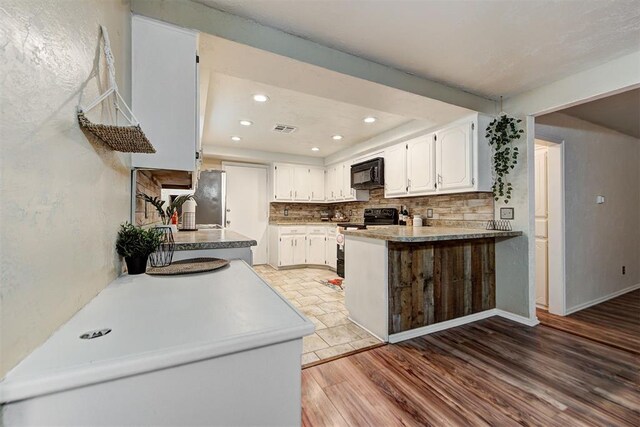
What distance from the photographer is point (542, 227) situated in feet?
10.6

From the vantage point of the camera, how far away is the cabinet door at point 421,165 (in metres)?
3.32

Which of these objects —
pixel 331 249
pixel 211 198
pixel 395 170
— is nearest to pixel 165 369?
pixel 395 170

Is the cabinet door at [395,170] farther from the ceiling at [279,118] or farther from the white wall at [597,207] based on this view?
the white wall at [597,207]

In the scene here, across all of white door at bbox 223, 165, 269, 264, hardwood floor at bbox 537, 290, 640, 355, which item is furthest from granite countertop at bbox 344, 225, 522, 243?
white door at bbox 223, 165, 269, 264

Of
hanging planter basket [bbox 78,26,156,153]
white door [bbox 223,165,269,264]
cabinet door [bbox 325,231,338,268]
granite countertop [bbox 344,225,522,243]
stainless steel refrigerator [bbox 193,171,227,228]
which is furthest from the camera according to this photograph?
white door [bbox 223,165,269,264]

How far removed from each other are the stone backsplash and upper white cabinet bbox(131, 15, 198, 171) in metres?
2.99

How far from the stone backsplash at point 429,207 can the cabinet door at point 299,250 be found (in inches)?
26.8

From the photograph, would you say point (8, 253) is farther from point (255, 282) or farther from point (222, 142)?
point (222, 142)

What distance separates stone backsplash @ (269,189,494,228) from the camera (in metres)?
3.12

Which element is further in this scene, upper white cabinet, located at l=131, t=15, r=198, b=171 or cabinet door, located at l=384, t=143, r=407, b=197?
cabinet door, located at l=384, t=143, r=407, b=197

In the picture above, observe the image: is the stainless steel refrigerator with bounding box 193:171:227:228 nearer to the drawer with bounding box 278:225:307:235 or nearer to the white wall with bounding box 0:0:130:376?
the drawer with bounding box 278:225:307:235

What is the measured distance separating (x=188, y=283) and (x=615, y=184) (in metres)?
5.24

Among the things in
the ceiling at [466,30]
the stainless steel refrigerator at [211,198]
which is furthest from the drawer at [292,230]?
the ceiling at [466,30]

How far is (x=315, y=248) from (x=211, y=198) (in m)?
2.14
